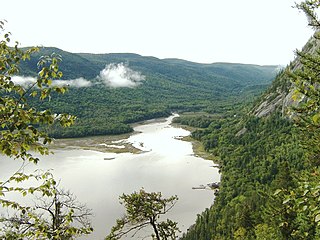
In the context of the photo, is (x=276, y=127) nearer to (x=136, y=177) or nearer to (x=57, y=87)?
(x=136, y=177)

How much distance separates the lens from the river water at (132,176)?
45.8 meters

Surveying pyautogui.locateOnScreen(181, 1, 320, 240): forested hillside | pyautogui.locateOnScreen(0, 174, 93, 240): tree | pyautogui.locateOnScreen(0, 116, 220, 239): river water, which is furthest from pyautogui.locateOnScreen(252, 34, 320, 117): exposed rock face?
pyautogui.locateOnScreen(0, 174, 93, 240): tree

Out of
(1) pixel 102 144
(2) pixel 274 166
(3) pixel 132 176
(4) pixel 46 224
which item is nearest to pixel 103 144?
(1) pixel 102 144

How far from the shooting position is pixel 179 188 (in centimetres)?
5525

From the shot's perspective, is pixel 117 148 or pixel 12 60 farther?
pixel 117 148

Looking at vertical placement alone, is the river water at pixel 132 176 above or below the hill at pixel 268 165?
below

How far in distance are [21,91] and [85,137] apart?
376 feet

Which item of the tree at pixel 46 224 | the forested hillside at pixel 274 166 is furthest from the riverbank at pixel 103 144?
the tree at pixel 46 224

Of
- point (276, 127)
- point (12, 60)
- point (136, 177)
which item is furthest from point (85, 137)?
point (12, 60)

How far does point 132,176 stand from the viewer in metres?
62.1

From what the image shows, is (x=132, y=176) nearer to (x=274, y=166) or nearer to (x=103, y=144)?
(x=274, y=166)

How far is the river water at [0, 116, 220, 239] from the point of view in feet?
150

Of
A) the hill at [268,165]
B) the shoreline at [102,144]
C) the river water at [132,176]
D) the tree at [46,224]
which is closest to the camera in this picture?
the tree at [46,224]

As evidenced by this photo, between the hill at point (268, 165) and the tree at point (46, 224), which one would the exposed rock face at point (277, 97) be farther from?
the tree at point (46, 224)
